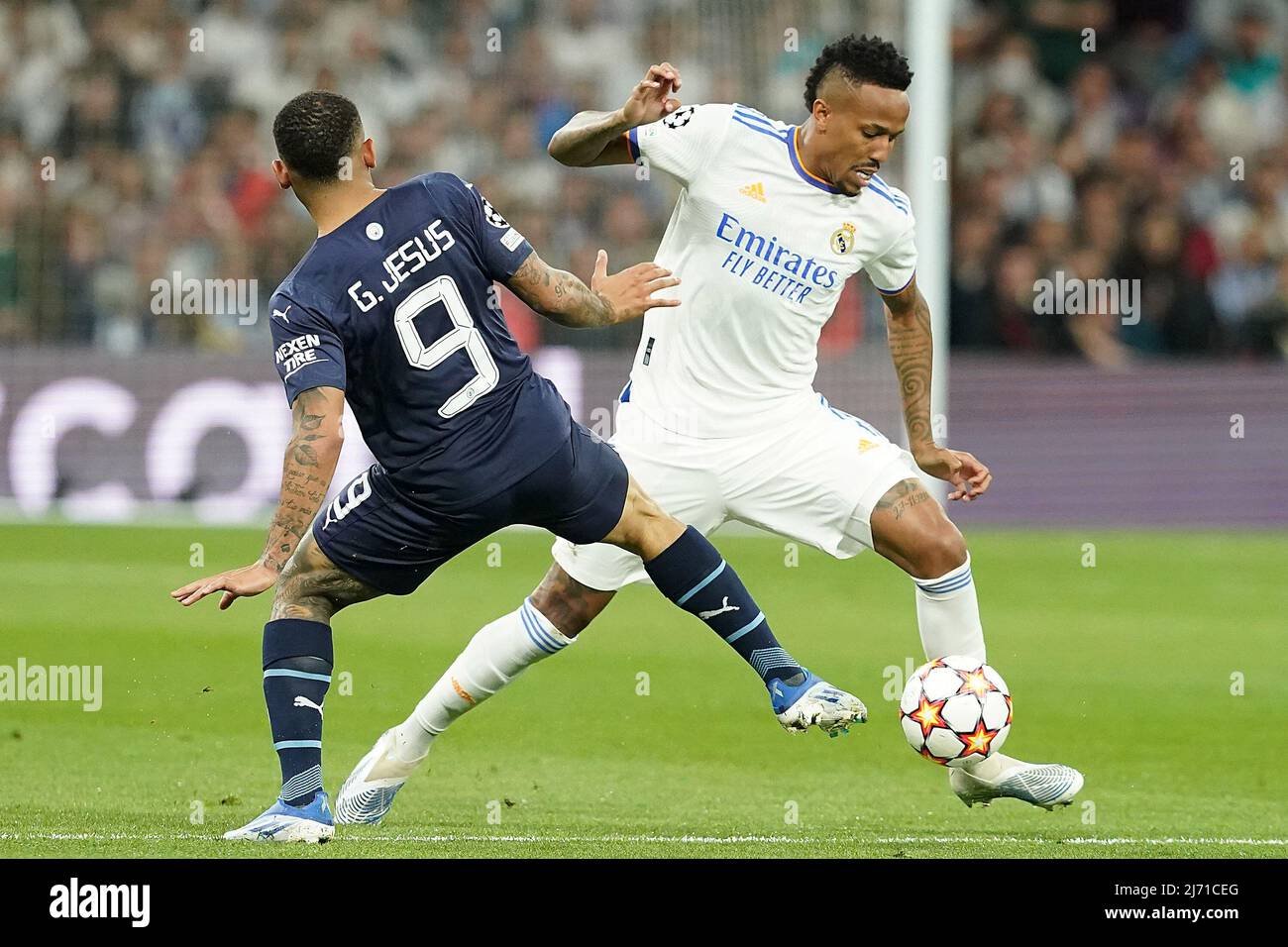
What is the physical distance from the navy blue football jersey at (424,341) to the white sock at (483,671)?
0.91 meters

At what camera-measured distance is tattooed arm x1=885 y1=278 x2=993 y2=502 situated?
6949 millimetres

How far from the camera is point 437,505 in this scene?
6031mm

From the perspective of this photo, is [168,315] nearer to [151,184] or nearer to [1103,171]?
[151,184]

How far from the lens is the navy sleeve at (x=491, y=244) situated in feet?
19.5

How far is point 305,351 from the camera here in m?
5.64

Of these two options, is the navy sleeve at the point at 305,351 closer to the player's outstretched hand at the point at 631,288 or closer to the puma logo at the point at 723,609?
the player's outstretched hand at the point at 631,288

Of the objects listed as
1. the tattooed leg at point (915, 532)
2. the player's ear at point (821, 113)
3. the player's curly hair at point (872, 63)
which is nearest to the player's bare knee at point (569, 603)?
the tattooed leg at point (915, 532)

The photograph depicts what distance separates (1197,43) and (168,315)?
10687 mm

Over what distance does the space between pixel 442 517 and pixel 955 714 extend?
1.70 metres

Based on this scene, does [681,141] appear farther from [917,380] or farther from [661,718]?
[661,718]

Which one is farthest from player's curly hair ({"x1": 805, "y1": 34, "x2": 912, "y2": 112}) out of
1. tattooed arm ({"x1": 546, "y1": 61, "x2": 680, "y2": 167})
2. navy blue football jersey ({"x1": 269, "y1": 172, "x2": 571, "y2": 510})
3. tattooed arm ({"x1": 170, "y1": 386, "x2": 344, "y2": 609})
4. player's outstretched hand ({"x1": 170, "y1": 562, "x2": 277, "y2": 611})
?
player's outstretched hand ({"x1": 170, "y1": 562, "x2": 277, "y2": 611})

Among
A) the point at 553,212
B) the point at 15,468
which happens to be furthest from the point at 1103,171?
the point at 15,468

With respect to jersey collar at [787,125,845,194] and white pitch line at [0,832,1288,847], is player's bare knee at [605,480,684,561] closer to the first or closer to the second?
white pitch line at [0,832,1288,847]

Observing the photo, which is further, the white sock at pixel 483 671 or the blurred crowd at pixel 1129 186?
the blurred crowd at pixel 1129 186
